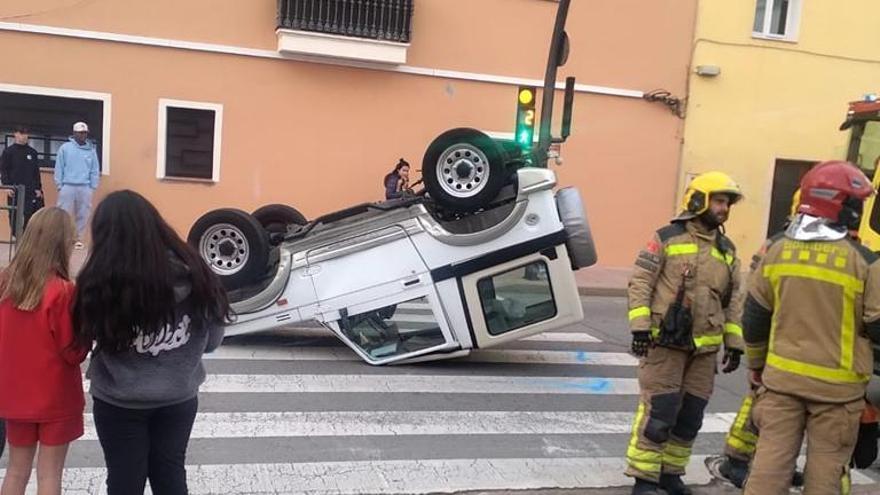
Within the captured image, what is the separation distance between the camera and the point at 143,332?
9.43ft

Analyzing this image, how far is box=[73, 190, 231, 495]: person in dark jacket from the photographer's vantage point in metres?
2.81

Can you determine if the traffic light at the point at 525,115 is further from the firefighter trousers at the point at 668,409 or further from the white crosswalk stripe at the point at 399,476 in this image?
the firefighter trousers at the point at 668,409

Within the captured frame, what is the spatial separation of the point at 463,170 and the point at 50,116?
942cm

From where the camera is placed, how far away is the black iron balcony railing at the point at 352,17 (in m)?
13.5

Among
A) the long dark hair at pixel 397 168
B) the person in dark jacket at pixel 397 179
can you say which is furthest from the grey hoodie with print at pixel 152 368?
the long dark hair at pixel 397 168

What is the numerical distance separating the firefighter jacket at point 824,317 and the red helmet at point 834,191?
14cm

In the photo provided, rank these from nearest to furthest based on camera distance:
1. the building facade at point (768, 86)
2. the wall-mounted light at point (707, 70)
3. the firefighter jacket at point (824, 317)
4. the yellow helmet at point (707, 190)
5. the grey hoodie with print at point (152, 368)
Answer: the grey hoodie with print at point (152, 368) < the firefighter jacket at point (824, 317) < the yellow helmet at point (707, 190) < the wall-mounted light at point (707, 70) < the building facade at point (768, 86)

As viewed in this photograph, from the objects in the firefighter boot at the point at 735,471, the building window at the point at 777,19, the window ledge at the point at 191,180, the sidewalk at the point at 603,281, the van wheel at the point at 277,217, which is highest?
the building window at the point at 777,19

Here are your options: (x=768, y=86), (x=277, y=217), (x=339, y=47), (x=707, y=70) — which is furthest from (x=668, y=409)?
(x=768, y=86)

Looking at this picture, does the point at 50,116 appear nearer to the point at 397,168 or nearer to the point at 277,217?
the point at 397,168

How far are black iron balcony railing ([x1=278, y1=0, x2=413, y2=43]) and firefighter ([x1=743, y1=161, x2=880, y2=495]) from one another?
36.9 ft

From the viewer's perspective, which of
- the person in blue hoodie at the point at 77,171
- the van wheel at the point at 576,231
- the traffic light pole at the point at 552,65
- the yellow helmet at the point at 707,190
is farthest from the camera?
the person in blue hoodie at the point at 77,171

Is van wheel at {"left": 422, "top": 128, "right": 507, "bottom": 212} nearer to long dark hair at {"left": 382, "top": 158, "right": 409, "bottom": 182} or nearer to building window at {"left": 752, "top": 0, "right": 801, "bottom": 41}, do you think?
long dark hair at {"left": 382, "top": 158, "right": 409, "bottom": 182}

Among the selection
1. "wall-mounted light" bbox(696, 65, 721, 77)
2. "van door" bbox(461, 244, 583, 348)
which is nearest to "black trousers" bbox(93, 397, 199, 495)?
"van door" bbox(461, 244, 583, 348)
